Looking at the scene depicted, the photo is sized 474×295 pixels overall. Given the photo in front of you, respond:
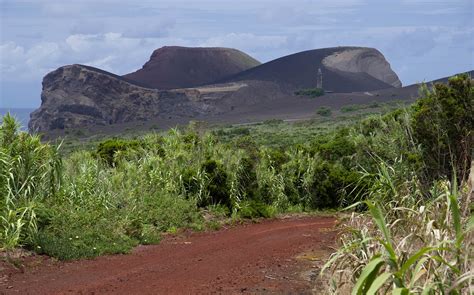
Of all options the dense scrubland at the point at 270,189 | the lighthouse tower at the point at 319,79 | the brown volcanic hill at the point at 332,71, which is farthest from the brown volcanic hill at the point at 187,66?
the dense scrubland at the point at 270,189

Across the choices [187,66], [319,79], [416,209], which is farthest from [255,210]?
[187,66]

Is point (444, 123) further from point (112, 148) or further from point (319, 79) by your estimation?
point (319, 79)

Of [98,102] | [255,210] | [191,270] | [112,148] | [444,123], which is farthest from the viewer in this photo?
[98,102]

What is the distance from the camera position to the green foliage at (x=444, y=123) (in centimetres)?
1512

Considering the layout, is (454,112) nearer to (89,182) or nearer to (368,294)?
(89,182)

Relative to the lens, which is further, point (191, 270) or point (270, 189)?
point (270, 189)

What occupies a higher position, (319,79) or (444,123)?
(319,79)

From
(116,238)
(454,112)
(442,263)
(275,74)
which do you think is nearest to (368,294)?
(442,263)

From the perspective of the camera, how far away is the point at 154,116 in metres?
110

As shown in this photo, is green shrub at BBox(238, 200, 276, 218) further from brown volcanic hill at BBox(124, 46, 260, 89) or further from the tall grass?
brown volcanic hill at BBox(124, 46, 260, 89)

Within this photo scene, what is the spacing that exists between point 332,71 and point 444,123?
5064 inches

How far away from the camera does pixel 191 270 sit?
33.7ft

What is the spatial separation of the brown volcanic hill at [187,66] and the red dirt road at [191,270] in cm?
13415

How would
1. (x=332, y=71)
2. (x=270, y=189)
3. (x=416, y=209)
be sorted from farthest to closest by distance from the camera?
(x=332, y=71)
(x=270, y=189)
(x=416, y=209)
